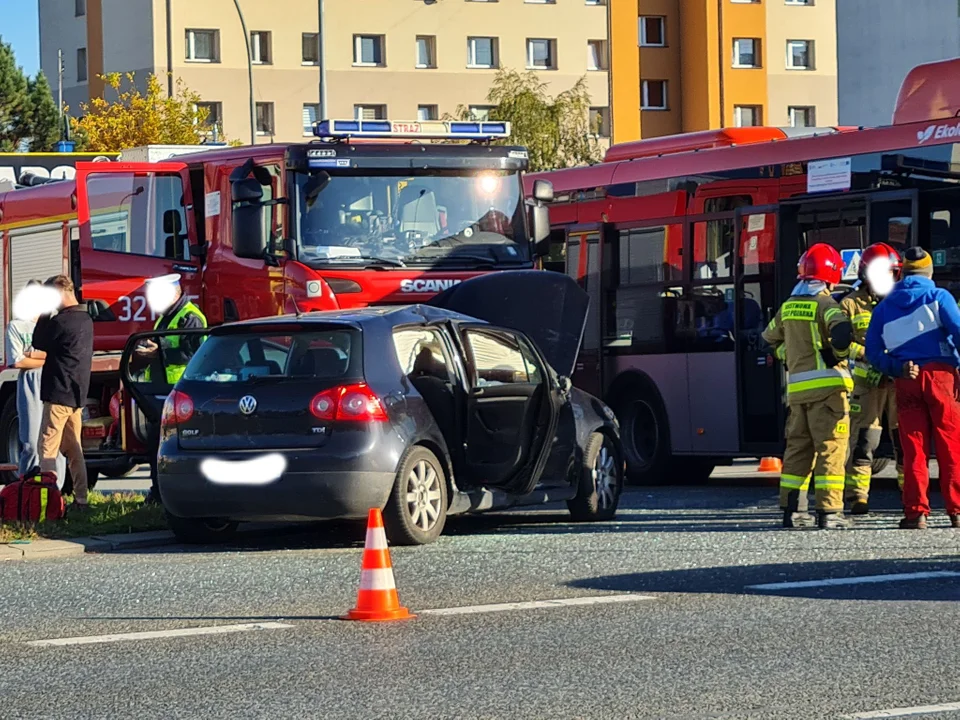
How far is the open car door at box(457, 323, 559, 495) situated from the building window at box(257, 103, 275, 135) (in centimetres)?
5361

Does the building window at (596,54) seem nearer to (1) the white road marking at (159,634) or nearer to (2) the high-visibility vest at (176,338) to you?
(2) the high-visibility vest at (176,338)

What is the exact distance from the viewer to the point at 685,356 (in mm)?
17469

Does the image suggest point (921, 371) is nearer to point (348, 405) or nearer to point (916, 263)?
point (916, 263)

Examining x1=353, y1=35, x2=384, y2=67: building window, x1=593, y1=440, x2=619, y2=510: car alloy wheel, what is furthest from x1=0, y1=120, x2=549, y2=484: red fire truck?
x1=353, y1=35, x2=384, y2=67: building window

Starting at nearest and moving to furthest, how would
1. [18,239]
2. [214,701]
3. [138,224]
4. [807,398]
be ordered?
[214,701] → [807,398] → [138,224] → [18,239]

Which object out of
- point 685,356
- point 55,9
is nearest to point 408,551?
point 685,356

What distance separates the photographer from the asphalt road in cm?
674

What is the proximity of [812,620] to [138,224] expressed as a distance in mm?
10272

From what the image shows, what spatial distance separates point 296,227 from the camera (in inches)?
628

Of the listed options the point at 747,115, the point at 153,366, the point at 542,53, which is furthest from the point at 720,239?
the point at 747,115

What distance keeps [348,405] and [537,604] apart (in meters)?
2.86

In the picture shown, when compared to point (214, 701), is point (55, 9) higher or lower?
higher

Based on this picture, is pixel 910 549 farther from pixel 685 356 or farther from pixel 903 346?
pixel 685 356

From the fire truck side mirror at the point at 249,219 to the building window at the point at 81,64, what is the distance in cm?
5910
